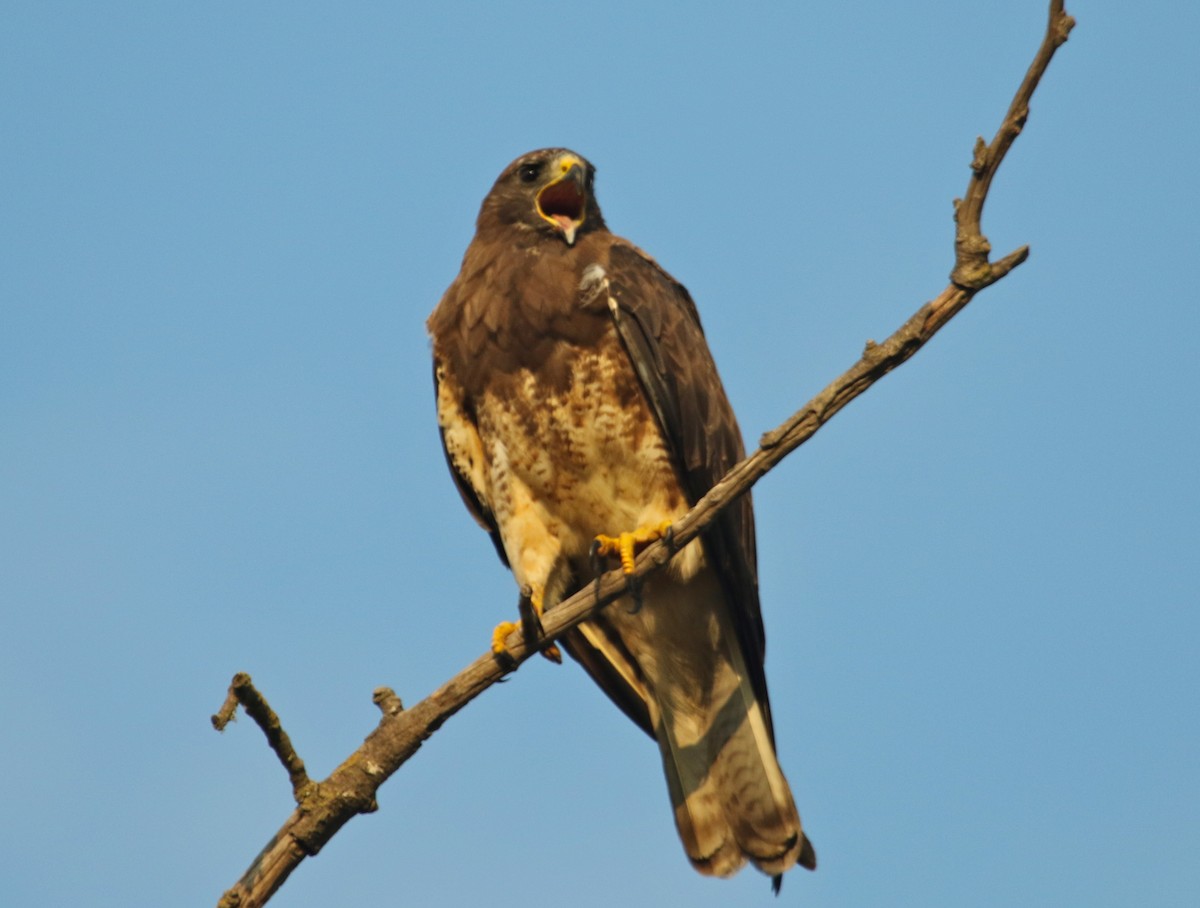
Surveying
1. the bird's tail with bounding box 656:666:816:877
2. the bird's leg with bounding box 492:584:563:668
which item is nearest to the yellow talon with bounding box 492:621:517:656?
the bird's leg with bounding box 492:584:563:668

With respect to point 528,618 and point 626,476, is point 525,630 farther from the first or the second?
point 626,476

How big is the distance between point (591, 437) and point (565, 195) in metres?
1.58

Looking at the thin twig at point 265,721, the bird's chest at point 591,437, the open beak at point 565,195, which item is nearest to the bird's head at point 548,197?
the open beak at point 565,195

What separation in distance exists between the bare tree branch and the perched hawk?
50 cm

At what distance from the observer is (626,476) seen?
629 centimetres

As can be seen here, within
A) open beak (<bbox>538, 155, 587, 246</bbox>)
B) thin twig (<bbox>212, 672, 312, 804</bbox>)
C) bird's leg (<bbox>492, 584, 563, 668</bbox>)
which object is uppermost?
open beak (<bbox>538, 155, 587, 246</bbox>)

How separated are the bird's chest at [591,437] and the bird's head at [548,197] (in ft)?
3.41

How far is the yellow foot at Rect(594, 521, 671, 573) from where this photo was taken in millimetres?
5924

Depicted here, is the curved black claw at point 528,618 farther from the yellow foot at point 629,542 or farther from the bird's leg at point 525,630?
the yellow foot at point 629,542

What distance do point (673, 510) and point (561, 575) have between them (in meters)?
0.68

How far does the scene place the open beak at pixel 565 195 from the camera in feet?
23.8

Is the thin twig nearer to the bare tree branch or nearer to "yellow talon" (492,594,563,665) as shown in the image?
the bare tree branch

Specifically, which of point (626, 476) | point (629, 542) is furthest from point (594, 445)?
point (629, 542)

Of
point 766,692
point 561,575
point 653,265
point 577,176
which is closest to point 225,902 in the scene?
point 561,575
